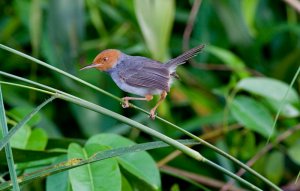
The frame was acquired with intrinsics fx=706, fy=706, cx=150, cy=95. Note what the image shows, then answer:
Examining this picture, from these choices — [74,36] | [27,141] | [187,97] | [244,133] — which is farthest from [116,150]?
[187,97]

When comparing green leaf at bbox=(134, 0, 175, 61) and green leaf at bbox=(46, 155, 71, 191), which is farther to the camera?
green leaf at bbox=(134, 0, 175, 61)

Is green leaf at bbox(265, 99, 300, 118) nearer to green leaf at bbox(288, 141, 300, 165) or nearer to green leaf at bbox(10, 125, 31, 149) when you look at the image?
green leaf at bbox(288, 141, 300, 165)

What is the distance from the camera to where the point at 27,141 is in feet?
6.73

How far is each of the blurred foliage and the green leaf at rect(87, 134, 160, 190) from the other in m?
0.70

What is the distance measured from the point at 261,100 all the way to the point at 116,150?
5.65 ft

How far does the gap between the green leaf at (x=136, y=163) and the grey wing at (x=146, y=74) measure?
16cm

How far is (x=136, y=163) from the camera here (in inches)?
76.7

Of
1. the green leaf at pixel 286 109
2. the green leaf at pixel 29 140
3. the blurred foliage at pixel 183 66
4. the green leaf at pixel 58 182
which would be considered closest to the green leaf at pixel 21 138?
the green leaf at pixel 29 140

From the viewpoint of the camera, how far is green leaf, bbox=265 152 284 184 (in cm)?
306

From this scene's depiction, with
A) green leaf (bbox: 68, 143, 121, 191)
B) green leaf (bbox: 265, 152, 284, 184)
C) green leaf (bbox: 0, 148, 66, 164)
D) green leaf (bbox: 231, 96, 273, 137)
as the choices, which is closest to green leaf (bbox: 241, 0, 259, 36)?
green leaf (bbox: 265, 152, 284, 184)

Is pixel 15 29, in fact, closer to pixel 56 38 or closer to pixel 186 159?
pixel 56 38

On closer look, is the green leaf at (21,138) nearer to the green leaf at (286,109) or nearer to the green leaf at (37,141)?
the green leaf at (37,141)

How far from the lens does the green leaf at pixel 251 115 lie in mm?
2574

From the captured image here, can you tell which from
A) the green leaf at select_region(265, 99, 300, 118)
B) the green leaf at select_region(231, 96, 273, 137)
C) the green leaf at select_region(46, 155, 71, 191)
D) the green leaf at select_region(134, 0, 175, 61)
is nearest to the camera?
the green leaf at select_region(46, 155, 71, 191)
